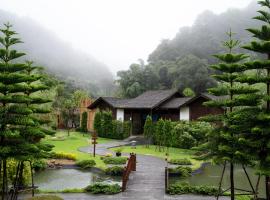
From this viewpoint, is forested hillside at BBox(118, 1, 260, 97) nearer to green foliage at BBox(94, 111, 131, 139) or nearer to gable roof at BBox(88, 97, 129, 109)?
gable roof at BBox(88, 97, 129, 109)

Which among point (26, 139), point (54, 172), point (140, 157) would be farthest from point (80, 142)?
point (26, 139)

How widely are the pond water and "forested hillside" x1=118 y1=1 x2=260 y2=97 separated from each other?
80.7 feet

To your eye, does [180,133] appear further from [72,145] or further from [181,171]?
[181,171]

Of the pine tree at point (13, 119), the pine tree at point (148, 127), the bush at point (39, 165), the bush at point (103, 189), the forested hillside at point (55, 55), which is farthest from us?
the forested hillside at point (55, 55)

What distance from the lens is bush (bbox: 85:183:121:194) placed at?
1513 cm

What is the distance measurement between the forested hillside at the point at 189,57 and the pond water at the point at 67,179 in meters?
24.6

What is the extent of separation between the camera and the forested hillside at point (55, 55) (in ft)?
337

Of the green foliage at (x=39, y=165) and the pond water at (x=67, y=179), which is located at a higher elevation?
A: the green foliage at (x=39, y=165)

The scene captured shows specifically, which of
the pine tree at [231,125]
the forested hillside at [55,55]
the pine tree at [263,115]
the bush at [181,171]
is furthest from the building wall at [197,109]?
the forested hillside at [55,55]

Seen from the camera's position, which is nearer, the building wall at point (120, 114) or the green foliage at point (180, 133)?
the green foliage at point (180, 133)

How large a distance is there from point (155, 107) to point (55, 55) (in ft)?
266

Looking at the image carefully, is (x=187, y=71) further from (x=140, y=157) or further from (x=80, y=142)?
(x=140, y=157)

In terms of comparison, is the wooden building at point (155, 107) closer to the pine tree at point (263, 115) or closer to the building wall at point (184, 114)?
the building wall at point (184, 114)

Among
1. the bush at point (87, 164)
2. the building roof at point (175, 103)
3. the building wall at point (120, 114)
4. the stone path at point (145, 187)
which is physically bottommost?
the stone path at point (145, 187)
